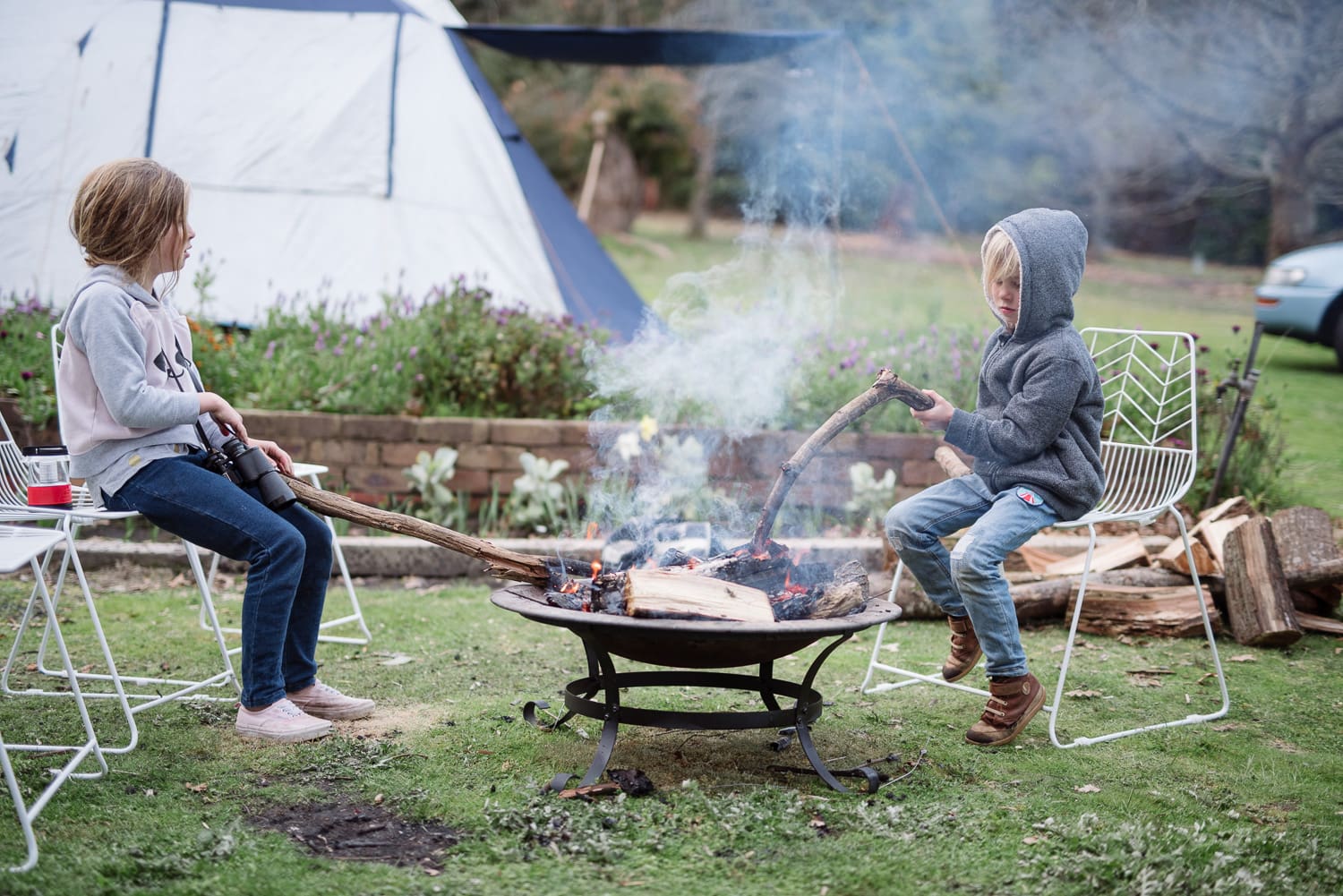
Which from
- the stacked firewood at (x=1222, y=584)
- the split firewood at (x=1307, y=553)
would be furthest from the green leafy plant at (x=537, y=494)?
the split firewood at (x=1307, y=553)

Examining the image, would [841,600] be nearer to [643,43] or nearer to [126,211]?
[126,211]

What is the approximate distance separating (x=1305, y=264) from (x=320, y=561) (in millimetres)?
9901

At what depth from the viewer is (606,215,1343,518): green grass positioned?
7629 millimetres

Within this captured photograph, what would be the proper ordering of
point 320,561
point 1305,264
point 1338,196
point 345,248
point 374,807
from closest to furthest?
point 374,807
point 320,561
point 345,248
point 1305,264
point 1338,196

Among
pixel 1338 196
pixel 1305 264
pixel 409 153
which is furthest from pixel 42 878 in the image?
pixel 1338 196

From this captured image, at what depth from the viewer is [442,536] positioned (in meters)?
3.38

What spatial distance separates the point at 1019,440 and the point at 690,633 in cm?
126

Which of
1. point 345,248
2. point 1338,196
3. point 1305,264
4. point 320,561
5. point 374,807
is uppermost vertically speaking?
point 1338,196

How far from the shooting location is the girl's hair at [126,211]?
3215 mm

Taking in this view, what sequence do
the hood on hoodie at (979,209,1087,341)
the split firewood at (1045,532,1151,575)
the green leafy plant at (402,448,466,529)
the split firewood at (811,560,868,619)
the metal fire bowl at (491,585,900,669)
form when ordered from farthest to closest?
the green leafy plant at (402,448,466,529)
the split firewood at (1045,532,1151,575)
the hood on hoodie at (979,209,1087,341)
the split firewood at (811,560,868,619)
the metal fire bowl at (491,585,900,669)

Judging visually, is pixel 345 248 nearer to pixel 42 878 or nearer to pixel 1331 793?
pixel 42 878

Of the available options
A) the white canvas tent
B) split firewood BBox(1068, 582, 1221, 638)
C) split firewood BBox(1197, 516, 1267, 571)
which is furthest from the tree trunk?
split firewood BBox(1068, 582, 1221, 638)

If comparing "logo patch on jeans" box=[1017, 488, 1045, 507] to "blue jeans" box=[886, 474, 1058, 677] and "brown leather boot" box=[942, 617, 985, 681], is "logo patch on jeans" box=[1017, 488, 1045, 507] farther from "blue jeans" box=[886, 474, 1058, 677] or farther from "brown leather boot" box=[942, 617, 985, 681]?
"brown leather boot" box=[942, 617, 985, 681]

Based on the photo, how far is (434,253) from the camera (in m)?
7.81
